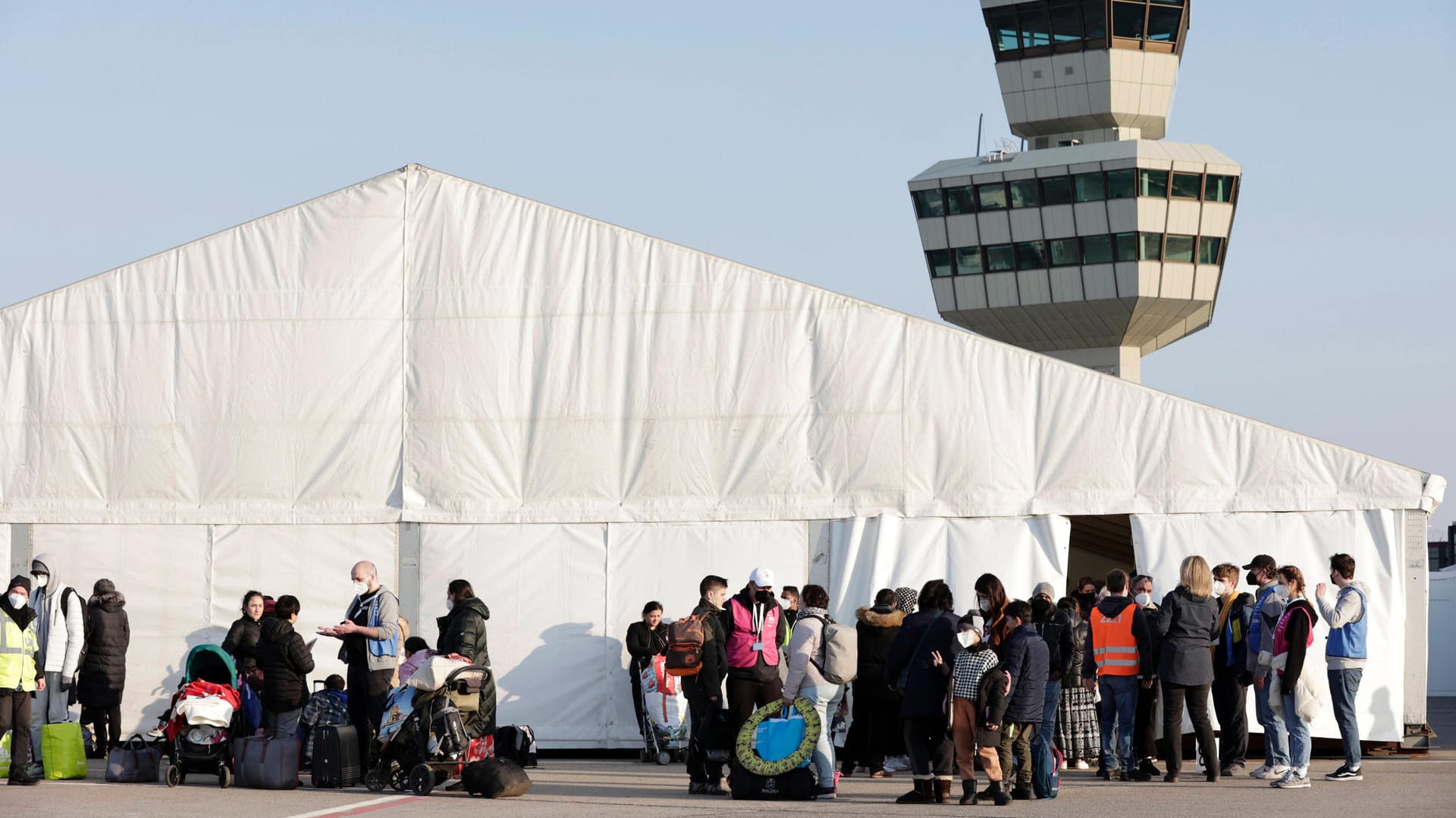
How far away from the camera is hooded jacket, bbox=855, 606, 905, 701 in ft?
42.4

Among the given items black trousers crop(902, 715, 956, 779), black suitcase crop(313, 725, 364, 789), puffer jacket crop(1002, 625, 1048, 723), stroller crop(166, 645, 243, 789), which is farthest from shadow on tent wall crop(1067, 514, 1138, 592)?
stroller crop(166, 645, 243, 789)

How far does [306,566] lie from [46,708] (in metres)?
3.45

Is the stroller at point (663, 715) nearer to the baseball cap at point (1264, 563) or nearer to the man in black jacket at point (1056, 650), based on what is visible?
the man in black jacket at point (1056, 650)

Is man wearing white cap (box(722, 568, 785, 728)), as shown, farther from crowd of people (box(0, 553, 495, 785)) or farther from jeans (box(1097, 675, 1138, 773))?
jeans (box(1097, 675, 1138, 773))

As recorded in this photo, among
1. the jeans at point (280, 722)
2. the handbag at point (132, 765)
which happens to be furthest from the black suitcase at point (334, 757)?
the handbag at point (132, 765)

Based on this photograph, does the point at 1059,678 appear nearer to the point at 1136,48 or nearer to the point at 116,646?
the point at 116,646

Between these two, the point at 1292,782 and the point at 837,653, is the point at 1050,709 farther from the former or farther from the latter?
the point at 837,653

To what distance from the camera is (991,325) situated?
1912 inches

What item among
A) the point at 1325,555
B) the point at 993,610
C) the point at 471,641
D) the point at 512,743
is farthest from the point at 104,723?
the point at 1325,555

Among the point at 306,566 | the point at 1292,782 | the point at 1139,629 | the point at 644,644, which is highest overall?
the point at 306,566

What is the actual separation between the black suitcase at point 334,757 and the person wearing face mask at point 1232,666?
6690mm

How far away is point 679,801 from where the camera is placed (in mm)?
10906

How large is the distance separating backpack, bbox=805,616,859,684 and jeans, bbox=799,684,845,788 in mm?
94

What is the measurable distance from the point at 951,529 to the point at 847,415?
5.03 feet
